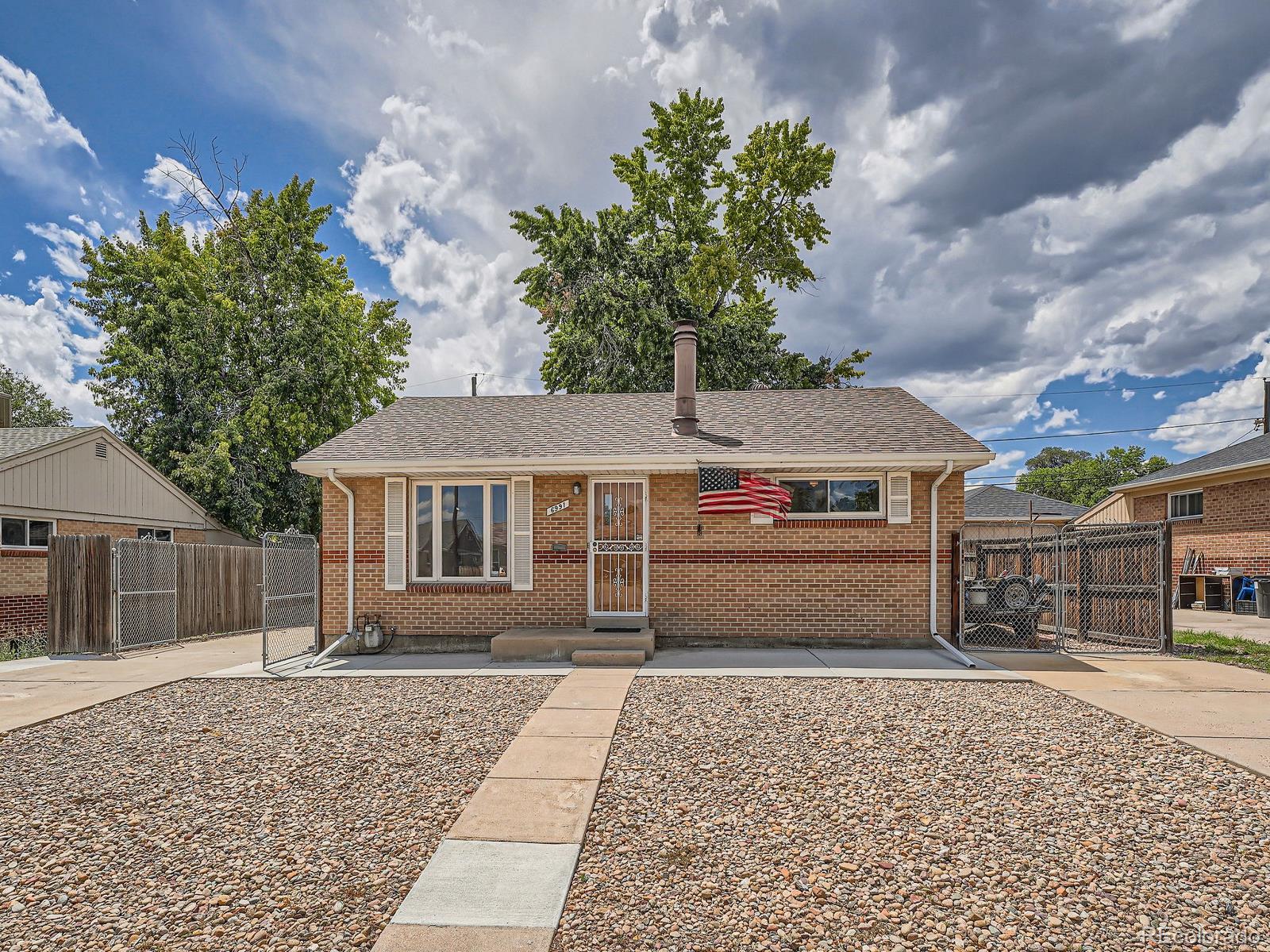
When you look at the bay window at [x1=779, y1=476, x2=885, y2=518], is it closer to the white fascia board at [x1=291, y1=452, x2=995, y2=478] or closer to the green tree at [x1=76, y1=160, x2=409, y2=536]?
the white fascia board at [x1=291, y1=452, x2=995, y2=478]

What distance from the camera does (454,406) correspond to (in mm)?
12562

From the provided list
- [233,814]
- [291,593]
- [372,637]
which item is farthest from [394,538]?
[233,814]

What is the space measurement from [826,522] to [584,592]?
370 centimetres

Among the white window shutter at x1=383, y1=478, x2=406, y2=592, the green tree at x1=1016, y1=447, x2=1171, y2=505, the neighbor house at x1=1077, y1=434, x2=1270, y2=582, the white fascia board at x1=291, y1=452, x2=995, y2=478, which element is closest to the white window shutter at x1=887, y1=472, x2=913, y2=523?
the white fascia board at x1=291, y1=452, x2=995, y2=478

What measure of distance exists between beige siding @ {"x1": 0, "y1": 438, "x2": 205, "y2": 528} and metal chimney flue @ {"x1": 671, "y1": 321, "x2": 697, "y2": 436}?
13655 millimetres

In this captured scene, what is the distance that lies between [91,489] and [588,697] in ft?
49.8

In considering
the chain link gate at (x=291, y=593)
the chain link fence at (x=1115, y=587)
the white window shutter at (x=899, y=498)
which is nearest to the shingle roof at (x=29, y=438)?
the chain link gate at (x=291, y=593)

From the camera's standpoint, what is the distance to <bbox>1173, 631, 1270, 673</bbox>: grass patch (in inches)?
344

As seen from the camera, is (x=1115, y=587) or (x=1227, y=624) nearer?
(x=1115, y=587)

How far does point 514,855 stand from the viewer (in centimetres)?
372

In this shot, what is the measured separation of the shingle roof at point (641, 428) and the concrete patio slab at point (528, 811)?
215 inches

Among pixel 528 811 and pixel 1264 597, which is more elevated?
pixel 528 811

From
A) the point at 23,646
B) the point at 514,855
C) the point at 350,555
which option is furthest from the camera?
the point at 23,646

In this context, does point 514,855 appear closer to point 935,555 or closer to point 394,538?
point 394,538
